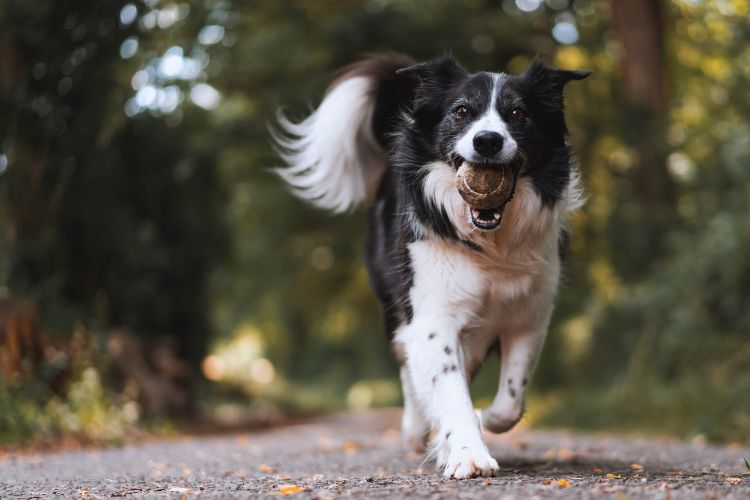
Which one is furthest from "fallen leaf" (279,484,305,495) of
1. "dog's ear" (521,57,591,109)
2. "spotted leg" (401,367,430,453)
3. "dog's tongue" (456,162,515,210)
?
"dog's ear" (521,57,591,109)

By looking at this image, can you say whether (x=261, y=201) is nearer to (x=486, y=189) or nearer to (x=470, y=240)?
(x=470, y=240)

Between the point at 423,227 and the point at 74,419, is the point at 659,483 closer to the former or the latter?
the point at 423,227

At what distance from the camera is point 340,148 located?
556 centimetres

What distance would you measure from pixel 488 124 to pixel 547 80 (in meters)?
0.60

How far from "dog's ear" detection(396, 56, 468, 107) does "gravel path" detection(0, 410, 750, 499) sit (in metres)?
1.76

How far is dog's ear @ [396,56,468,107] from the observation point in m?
4.52

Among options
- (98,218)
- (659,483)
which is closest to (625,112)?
(98,218)

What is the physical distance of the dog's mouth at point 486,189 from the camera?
4148 mm

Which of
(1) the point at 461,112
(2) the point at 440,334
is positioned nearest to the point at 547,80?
(1) the point at 461,112

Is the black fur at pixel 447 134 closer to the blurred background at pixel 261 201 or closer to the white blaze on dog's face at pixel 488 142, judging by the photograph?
the white blaze on dog's face at pixel 488 142

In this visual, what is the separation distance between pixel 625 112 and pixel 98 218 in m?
6.45

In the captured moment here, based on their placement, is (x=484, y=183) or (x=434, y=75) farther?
(x=434, y=75)

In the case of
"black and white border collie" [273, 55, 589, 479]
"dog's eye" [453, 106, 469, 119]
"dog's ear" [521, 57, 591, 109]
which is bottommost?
"black and white border collie" [273, 55, 589, 479]

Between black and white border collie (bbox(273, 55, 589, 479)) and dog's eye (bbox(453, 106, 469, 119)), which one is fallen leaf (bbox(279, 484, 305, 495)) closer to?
black and white border collie (bbox(273, 55, 589, 479))
